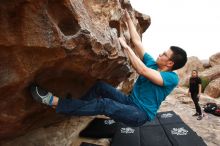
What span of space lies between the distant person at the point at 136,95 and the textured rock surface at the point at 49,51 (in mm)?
355

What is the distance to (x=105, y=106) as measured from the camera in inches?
162

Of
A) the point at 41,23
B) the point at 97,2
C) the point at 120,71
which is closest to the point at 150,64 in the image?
the point at 120,71

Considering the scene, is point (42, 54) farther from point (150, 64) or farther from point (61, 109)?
point (150, 64)

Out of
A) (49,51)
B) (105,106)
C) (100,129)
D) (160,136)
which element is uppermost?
(49,51)

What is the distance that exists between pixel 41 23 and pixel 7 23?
0.41m

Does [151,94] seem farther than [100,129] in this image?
No

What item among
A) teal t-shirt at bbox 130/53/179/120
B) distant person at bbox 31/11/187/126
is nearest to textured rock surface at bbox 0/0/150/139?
distant person at bbox 31/11/187/126

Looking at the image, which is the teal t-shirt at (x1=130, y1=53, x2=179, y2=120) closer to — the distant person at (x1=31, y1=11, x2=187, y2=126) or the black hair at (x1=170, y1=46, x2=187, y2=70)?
the distant person at (x1=31, y1=11, x2=187, y2=126)

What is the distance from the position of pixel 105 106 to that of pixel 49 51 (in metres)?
1.34

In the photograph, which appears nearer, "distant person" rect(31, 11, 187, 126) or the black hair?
"distant person" rect(31, 11, 187, 126)

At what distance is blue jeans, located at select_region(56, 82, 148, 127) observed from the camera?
3896 millimetres

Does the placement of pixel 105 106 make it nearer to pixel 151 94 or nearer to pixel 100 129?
pixel 151 94

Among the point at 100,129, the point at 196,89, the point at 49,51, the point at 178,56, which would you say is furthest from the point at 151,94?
the point at 196,89

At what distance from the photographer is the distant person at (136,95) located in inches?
153
